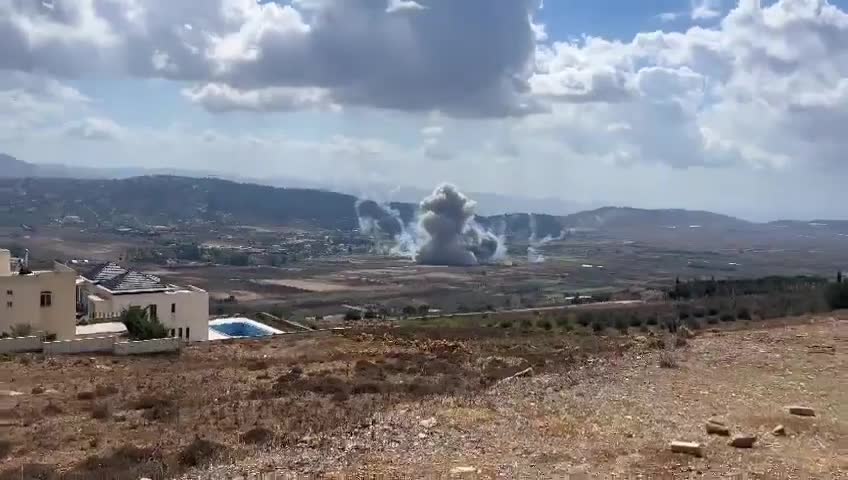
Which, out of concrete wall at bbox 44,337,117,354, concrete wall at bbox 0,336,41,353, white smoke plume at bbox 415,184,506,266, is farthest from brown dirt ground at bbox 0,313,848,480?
white smoke plume at bbox 415,184,506,266

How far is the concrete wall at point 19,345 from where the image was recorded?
26.8 metres

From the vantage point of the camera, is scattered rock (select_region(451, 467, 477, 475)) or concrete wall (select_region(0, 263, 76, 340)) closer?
scattered rock (select_region(451, 467, 477, 475))

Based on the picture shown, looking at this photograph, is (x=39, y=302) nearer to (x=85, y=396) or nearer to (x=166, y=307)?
(x=166, y=307)

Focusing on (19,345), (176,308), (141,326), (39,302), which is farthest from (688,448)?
(176,308)

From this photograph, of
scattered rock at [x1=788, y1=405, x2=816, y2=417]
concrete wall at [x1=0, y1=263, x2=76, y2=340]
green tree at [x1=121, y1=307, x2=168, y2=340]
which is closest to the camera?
scattered rock at [x1=788, y1=405, x2=816, y2=417]

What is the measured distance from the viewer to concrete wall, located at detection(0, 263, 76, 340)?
3039 centimetres

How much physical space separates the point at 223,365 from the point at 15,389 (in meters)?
5.88

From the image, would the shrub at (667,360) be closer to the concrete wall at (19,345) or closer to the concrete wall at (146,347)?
the concrete wall at (146,347)

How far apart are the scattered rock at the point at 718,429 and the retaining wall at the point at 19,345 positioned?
881 inches

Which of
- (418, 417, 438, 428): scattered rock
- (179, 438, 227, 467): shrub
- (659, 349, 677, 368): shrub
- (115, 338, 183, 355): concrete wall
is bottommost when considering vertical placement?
(115, 338, 183, 355): concrete wall

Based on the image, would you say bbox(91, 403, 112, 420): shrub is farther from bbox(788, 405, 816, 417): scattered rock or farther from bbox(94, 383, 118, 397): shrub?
bbox(788, 405, 816, 417): scattered rock

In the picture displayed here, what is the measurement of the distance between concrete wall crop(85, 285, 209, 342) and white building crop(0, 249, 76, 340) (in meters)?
4.16

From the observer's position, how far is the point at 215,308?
2474 inches

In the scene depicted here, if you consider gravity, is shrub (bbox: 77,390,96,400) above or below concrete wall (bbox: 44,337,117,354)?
above
